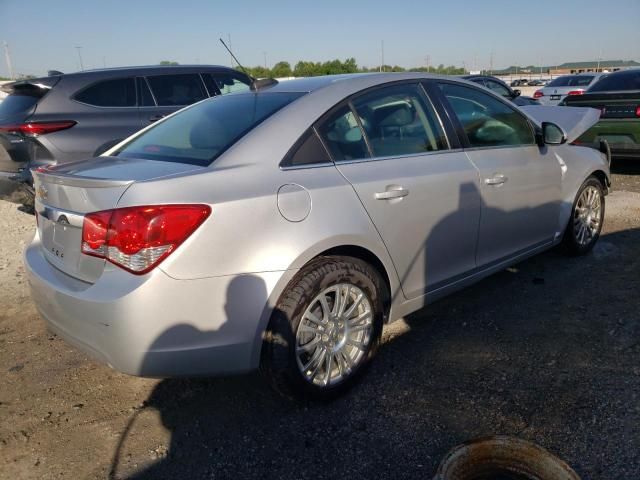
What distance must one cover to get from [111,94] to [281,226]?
4527 mm

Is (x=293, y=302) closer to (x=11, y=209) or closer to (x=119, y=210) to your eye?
(x=119, y=210)

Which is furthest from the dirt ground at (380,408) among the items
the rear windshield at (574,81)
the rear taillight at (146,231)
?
the rear windshield at (574,81)

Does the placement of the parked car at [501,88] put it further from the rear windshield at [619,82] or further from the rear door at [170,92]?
the rear door at [170,92]

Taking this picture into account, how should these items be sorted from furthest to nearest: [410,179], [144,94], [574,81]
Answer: [574,81] → [144,94] → [410,179]

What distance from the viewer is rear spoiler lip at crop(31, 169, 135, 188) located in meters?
2.30

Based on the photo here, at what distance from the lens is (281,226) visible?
7.98 ft

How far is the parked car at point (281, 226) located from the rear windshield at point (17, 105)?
2.96m

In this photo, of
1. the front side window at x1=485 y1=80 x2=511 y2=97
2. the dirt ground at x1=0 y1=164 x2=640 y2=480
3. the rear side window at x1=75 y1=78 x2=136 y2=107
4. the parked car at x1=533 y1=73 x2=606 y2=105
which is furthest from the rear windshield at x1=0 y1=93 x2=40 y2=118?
the parked car at x1=533 y1=73 x2=606 y2=105

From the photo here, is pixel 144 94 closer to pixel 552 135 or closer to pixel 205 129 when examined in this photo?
pixel 205 129

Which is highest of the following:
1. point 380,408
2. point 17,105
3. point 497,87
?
point 17,105

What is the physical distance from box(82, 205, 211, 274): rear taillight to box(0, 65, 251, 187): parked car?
3034 mm

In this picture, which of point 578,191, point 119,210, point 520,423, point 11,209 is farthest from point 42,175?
point 11,209

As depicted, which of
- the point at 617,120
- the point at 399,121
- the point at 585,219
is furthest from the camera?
the point at 617,120

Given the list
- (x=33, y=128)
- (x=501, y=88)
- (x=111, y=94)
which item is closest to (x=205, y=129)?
(x=33, y=128)
